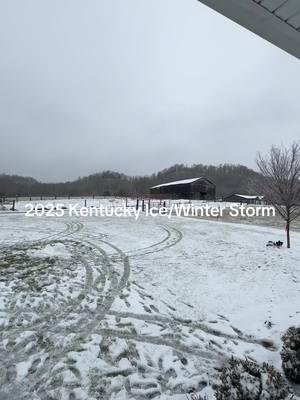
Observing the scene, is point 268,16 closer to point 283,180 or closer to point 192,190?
point 283,180

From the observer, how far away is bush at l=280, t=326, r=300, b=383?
315 centimetres

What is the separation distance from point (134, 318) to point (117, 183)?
82696 mm

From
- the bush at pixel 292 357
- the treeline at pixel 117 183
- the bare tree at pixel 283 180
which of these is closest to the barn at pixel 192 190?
the treeline at pixel 117 183

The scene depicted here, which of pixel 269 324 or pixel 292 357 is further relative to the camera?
pixel 269 324

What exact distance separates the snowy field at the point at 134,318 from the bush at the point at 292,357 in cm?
50

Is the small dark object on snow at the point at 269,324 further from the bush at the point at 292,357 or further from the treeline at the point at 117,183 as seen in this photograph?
the treeline at the point at 117,183

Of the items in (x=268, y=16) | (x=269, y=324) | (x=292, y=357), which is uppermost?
(x=268, y=16)

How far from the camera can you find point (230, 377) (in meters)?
2.66

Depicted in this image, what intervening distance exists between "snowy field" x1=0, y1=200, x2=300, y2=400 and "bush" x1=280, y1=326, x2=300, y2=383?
50cm

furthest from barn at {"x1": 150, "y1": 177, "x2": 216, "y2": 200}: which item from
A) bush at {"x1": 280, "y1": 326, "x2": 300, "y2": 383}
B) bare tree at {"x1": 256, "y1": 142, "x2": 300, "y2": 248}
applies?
bush at {"x1": 280, "y1": 326, "x2": 300, "y2": 383}

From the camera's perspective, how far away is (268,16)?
209 cm

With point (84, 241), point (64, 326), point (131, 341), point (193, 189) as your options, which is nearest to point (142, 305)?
point (131, 341)

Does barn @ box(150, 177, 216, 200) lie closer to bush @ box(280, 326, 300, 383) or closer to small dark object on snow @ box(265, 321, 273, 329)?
small dark object on snow @ box(265, 321, 273, 329)

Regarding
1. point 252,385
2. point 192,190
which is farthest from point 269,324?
point 192,190
